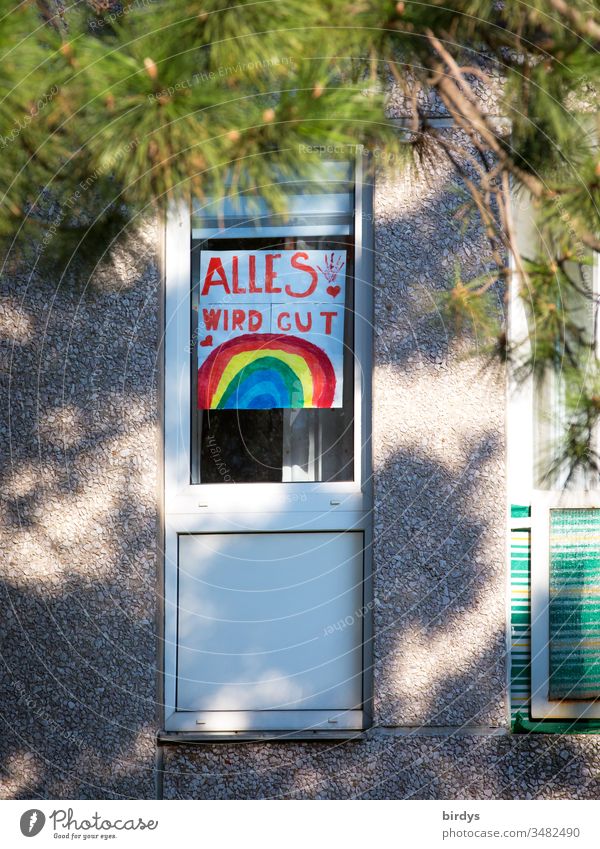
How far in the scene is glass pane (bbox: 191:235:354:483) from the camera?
125 inches

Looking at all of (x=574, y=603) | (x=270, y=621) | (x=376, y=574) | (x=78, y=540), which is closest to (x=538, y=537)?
(x=574, y=603)

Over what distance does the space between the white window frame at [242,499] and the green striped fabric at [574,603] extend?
2.10 ft

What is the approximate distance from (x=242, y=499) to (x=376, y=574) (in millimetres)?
532

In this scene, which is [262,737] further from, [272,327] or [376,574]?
[272,327]

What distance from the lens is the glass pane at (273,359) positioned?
318cm

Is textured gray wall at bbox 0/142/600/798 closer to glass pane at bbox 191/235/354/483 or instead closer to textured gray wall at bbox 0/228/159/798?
textured gray wall at bbox 0/228/159/798

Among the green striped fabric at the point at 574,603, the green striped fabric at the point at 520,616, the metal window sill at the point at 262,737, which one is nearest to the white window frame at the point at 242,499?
the metal window sill at the point at 262,737

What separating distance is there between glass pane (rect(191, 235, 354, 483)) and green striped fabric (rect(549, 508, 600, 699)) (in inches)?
30.6

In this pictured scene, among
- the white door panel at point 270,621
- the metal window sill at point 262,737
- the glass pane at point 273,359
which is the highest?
the glass pane at point 273,359

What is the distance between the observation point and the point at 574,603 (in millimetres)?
3207

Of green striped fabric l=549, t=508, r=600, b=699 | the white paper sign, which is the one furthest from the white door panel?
green striped fabric l=549, t=508, r=600, b=699

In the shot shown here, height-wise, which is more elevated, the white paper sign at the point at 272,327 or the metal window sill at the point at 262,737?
the white paper sign at the point at 272,327

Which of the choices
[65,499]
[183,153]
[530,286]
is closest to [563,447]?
[530,286]

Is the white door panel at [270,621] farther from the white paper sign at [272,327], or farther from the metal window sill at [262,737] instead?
the white paper sign at [272,327]
